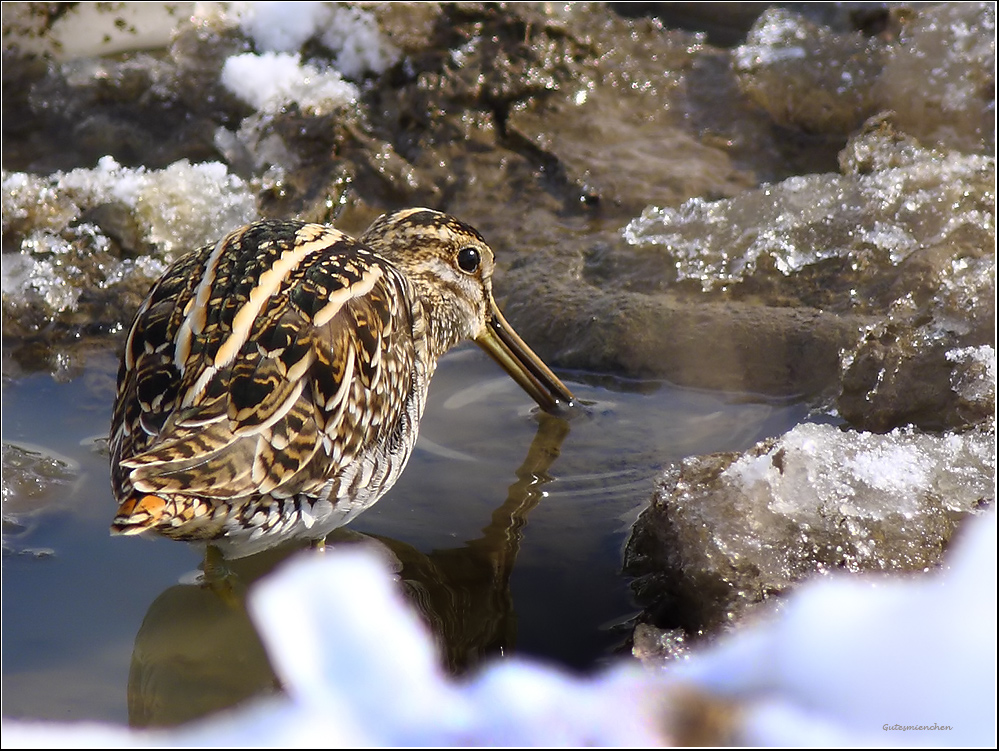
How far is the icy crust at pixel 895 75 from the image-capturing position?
5078 millimetres

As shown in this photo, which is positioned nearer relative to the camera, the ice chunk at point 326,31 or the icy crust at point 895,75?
the icy crust at point 895,75

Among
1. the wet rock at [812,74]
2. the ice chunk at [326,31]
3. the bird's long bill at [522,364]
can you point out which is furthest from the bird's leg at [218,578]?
the wet rock at [812,74]

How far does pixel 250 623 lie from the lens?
9.45 ft

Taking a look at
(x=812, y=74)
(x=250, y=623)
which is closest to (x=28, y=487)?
(x=250, y=623)

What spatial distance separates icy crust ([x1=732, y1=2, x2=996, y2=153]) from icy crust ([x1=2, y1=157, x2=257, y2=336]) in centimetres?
255

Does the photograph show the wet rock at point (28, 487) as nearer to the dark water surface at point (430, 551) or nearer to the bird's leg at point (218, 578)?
the dark water surface at point (430, 551)

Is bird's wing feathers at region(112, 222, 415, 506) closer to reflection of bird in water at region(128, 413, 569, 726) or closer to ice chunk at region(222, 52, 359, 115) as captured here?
reflection of bird in water at region(128, 413, 569, 726)

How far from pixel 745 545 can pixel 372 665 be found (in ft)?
3.15

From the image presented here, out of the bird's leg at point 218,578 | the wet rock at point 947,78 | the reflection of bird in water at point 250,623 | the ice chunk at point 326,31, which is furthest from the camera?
the ice chunk at point 326,31

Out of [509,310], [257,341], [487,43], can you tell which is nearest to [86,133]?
[487,43]

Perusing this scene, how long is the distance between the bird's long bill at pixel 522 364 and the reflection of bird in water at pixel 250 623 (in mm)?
523

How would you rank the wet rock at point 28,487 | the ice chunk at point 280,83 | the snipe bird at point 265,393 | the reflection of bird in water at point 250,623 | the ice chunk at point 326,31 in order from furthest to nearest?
the ice chunk at point 326,31 < the ice chunk at point 280,83 < the wet rock at point 28,487 < the reflection of bird in water at point 250,623 < the snipe bird at point 265,393

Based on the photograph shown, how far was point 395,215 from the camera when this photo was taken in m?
3.74

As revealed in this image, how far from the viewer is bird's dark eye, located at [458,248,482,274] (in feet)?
12.1
